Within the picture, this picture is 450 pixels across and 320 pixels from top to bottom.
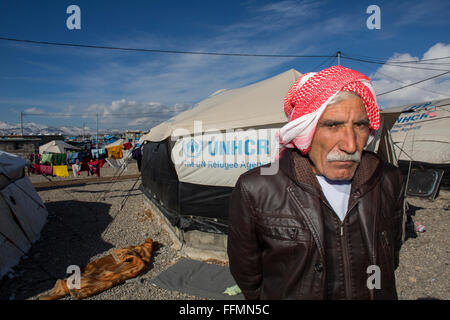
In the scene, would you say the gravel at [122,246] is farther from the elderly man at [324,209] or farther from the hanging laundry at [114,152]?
the hanging laundry at [114,152]

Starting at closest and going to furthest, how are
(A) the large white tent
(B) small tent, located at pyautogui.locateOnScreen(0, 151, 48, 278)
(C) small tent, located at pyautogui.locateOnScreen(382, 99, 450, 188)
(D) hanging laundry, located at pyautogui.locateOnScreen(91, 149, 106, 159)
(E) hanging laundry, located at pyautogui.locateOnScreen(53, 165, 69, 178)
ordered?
(A) the large white tent, (B) small tent, located at pyautogui.locateOnScreen(0, 151, 48, 278), (C) small tent, located at pyautogui.locateOnScreen(382, 99, 450, 188), (E) hanging laundry, located at pyautogui.locateOnScreen(53, 165, 69, 178), (D) hanging laundry, located at pyautogui.locateOnScreen(91, 149, 106, 159)

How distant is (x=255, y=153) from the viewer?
5.15m

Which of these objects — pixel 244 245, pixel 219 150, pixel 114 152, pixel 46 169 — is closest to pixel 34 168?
pixel 46 169

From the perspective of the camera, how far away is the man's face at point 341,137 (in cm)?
134

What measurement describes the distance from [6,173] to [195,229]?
18.1 ft

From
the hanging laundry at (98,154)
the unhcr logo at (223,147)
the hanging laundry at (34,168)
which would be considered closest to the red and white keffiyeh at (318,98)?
the unhcr logo at (223,147)

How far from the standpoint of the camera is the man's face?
1341 millimetres

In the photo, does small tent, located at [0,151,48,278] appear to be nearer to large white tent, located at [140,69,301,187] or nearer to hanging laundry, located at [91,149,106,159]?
large white tent, located at [140,69,301,187]

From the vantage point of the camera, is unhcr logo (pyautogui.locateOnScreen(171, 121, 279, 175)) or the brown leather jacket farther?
unhcr logo (pyautogui.locateOnScreen(171, 121, 279, 175))

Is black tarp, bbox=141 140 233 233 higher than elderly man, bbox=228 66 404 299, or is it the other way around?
elderly man, bbox=228 66 404 299

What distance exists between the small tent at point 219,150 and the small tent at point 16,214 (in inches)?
138

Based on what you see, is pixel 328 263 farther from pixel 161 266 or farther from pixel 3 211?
pixel 3 211

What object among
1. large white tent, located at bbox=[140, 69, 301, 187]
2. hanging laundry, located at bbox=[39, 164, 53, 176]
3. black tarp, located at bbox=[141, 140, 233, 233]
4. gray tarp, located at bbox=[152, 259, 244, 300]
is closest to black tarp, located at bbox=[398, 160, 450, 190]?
large white tent, located at bbox=[140, 69, 301, 187]
